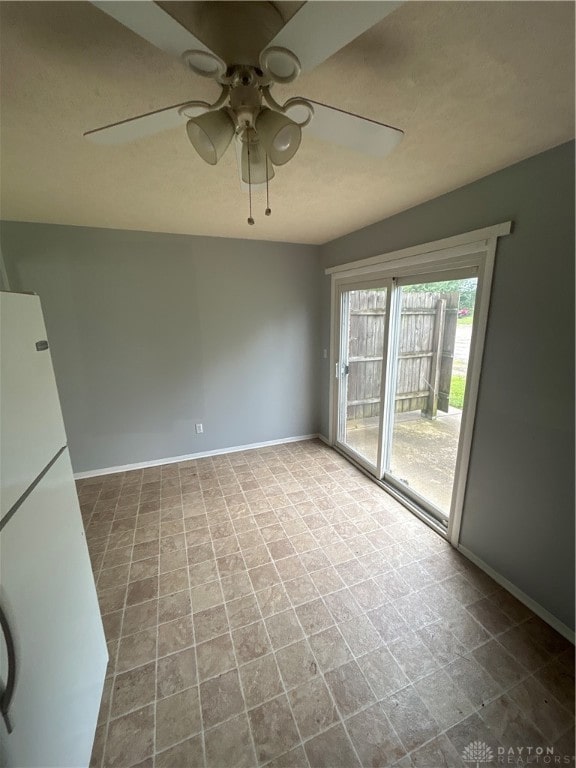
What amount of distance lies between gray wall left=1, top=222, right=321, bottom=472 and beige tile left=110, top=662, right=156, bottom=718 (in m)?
2.08

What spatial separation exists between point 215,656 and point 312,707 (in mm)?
491

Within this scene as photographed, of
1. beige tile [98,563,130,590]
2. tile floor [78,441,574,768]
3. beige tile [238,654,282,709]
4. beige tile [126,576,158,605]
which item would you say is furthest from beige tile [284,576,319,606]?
beige tile [98,563,130,590]

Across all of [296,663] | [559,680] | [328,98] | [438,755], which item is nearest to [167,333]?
[328,98]

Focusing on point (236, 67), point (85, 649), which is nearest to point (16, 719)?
point (85, 649)

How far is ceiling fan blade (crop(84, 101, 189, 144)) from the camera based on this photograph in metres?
0.90

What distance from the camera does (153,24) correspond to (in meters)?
0.62

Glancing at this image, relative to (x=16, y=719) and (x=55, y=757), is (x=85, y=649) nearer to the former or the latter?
(x=55, y=757)

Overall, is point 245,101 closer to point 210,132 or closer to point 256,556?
Result: point 210,132

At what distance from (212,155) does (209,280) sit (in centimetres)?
226

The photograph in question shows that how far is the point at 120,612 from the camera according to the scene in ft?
5.41

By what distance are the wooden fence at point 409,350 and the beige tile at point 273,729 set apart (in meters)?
1.97

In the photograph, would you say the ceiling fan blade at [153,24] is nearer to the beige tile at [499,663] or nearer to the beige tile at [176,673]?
the beige tile at [176,673]

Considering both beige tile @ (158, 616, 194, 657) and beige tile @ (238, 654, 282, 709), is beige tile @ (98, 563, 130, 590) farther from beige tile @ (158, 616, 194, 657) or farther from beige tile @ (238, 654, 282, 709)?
beige tile @ (238, 654, 282, 709)

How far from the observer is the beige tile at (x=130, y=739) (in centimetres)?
110
